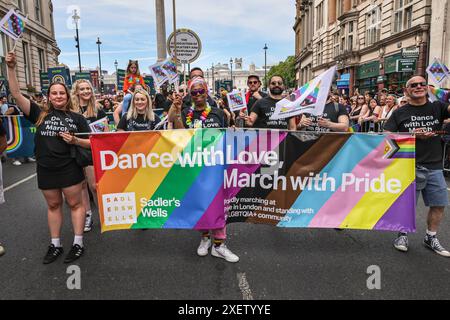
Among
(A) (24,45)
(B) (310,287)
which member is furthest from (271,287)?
(A) (24,45)

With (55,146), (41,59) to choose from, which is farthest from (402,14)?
(41,59)

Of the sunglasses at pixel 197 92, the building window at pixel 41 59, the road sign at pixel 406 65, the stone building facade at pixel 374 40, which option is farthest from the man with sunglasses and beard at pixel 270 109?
the building window at pixel 41 59

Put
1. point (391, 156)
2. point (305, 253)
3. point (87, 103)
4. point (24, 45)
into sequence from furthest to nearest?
point (24, 45) → point (87, 103) → point (305, 253) → point (391, 156)

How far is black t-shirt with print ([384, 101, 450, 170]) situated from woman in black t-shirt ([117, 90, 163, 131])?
317cm

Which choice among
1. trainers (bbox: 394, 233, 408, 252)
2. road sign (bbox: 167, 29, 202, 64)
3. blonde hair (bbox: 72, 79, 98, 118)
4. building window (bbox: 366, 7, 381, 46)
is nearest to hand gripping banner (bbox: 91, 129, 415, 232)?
trainers (bbox: 394, 233, 408, 252)

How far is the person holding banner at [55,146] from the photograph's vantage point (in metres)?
3.71

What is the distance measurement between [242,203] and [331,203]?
950 millimetres

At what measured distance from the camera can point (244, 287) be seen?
130 inches

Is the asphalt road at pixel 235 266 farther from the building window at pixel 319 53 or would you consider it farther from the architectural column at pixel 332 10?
the building window at pixel 319 53

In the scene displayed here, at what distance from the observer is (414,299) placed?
306 cm

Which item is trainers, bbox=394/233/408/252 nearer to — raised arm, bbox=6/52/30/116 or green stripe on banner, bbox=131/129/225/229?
green stripe on banner, bbox=131/129/225/229

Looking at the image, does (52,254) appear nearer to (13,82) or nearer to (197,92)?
(13,82)

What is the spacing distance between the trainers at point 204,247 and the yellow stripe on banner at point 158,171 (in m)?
0.82
